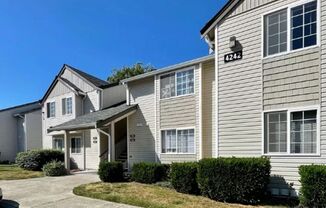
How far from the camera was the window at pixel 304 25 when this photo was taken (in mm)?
10188

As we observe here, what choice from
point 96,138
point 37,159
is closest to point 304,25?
point 96,138

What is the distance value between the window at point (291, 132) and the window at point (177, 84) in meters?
5.35

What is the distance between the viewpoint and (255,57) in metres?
11.6

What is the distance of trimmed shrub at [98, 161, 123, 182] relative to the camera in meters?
15.7

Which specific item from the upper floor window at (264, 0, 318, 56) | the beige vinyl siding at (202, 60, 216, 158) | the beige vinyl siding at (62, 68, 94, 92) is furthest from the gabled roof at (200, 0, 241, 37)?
the beige vinyl siding at (62, 68, 94, 92)

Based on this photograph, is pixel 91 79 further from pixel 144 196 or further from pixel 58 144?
pixel 144 196

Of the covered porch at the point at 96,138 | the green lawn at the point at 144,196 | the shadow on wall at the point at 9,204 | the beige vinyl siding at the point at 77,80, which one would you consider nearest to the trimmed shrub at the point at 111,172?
the green lawn at the point at 144,196

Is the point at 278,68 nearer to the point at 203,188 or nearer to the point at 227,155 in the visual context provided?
the point at 227,155

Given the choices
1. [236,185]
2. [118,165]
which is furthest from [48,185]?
[236,185]

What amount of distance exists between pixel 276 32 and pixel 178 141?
7.54 metres

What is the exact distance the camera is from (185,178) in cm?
1221

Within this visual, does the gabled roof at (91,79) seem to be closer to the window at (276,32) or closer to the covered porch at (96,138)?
the covered porch at (96,138)

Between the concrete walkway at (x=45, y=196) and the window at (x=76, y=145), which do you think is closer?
the concrete walkway at (x=45, y=196)

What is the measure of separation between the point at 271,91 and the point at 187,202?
4.77m
